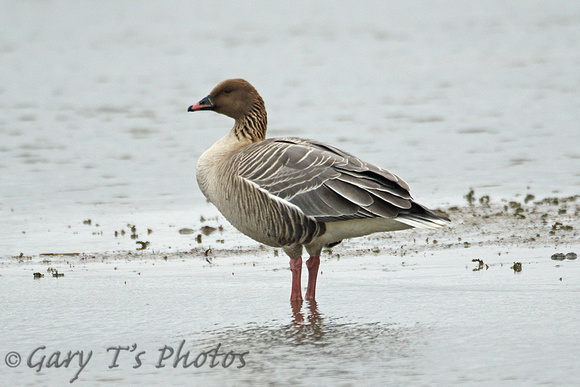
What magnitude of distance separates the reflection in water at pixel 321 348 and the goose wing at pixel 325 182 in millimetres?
801

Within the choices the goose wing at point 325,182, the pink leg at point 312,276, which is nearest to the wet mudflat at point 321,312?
the pink leg at point 312,276

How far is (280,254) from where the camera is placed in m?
7.93

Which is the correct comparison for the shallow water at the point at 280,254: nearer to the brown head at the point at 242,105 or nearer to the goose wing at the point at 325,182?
the goose wing at the point at 325,182

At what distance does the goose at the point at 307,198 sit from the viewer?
5.95 meters

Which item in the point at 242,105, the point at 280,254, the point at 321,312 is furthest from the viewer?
the point at 280,254

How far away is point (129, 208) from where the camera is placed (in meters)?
9.95

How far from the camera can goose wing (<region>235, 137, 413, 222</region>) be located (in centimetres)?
595

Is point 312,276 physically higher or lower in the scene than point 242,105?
lower
